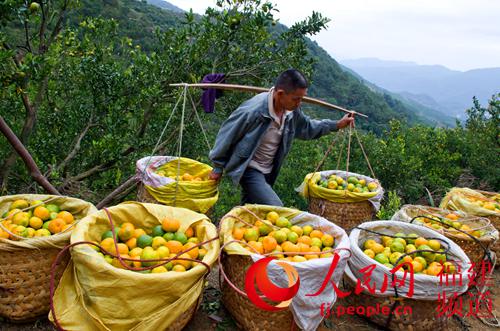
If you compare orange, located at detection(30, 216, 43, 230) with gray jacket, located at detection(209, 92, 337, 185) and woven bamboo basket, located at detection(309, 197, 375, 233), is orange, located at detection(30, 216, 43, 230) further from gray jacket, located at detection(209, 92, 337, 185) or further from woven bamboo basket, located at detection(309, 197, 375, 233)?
woven bamboo basket, located at detection(309, 197, 375, 233)

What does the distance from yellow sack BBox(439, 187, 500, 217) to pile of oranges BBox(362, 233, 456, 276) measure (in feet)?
4.70

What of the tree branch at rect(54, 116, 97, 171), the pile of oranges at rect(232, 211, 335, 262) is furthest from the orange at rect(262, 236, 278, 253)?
the tree branch at rect(54, 116, 97, 171)

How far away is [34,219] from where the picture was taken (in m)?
2.62

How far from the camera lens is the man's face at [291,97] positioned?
3.05 meters

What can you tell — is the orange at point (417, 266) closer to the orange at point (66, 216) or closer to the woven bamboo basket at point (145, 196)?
the woven bamboo basket at point (145, 196)

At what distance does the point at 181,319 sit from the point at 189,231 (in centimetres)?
65

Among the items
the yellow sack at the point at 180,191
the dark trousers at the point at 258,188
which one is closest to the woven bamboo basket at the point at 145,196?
the yellow sack at the point at 180,191

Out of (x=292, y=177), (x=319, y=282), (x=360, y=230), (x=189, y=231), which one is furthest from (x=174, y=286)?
(x=292, y=177)

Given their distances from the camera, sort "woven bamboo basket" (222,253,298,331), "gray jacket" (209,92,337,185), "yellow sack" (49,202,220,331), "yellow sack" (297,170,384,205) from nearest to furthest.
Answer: "yellow sack" (49,202,220,331)
"woven bamboo basket" (222,253,298,331)
"gray jacket" (209,92,337,185)
"yellow sack" (297,170,384,205)

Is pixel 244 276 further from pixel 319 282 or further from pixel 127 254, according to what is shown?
pixel 127 254

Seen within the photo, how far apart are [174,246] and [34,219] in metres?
1.04

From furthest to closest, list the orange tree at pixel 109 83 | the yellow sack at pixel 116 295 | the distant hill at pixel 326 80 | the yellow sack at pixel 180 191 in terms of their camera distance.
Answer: the distant hill at pixel 326 80, the orange tree at pixel 109 83, the yellow sack at pixel 180 191, the yellow sack at pixel 116 295

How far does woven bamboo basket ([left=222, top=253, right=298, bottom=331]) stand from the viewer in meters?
2.38

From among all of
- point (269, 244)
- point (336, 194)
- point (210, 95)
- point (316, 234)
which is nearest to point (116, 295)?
point (269, 244)
